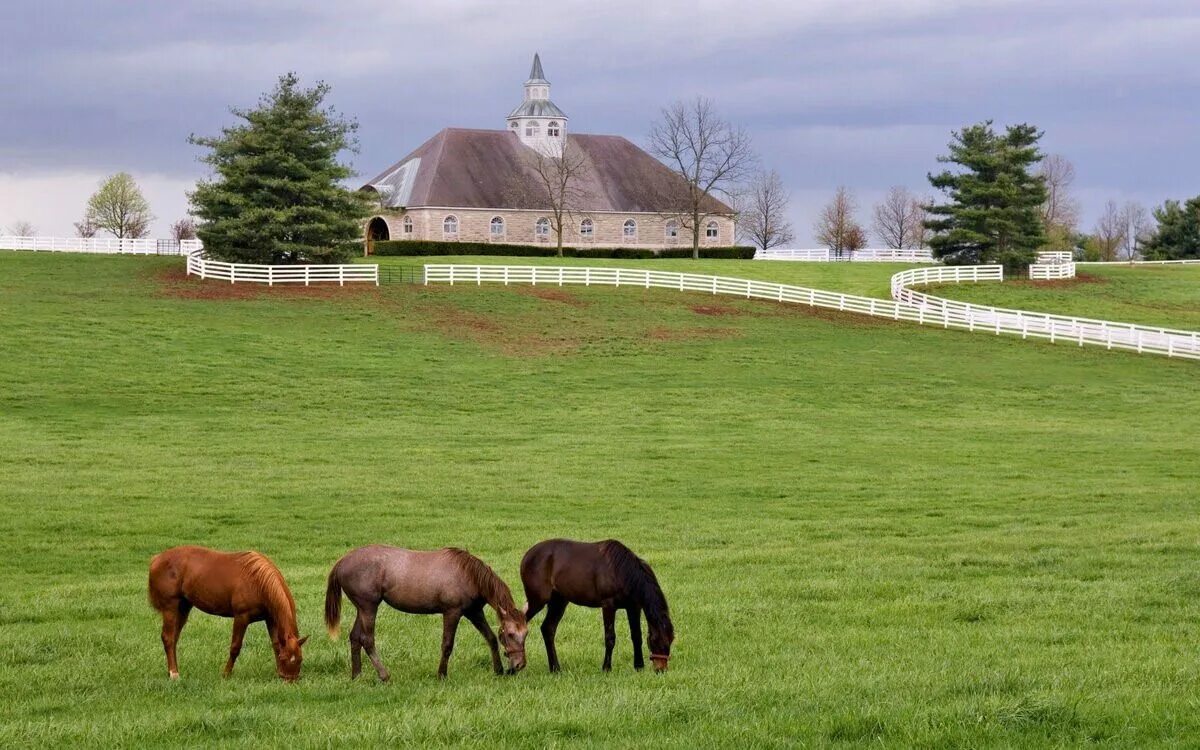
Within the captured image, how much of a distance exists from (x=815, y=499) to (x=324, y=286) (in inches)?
1530

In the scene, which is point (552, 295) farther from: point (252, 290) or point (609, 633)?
point (609, 633)

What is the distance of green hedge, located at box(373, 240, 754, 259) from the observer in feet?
283

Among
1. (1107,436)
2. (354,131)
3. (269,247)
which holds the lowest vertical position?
(1107,436)

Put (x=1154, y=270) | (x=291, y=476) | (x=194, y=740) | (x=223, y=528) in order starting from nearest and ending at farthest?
(x=194, y=740)
(x=223, y=528)
(x=291, y=476)
(x=1154, y=270)

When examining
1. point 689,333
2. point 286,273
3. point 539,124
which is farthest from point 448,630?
point 539,124

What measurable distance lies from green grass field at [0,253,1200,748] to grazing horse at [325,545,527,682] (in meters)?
0.37

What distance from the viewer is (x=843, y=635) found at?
11.4 m

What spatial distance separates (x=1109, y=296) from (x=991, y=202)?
1291cm

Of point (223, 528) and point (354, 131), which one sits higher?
point (354, 131)

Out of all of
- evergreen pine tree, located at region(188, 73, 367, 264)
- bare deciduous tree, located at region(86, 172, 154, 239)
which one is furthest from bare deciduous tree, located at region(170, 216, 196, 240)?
evergreen pine tree, located at region(188, 73, 367, 264)

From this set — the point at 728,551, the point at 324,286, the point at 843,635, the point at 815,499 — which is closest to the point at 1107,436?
the point at 815,499

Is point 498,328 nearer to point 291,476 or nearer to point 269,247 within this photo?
point 269,247

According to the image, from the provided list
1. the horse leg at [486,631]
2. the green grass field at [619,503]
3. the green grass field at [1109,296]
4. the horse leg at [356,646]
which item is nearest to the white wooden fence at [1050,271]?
the green grass field at [1109,296]

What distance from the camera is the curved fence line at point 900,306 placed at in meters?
52.6
